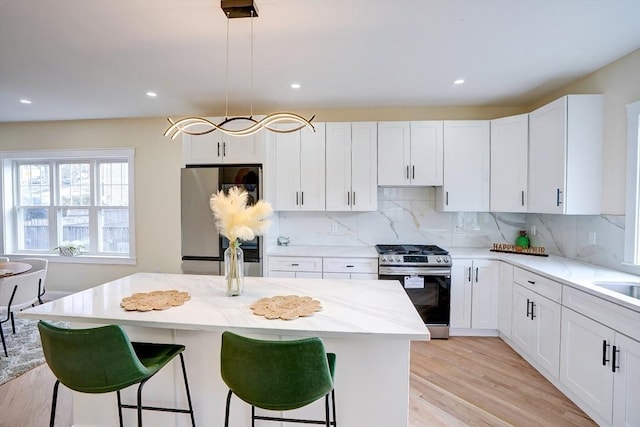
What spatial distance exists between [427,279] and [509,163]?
156cm

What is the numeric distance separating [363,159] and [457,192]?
1149mm

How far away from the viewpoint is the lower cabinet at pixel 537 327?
2.37 m

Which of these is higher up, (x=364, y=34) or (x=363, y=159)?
(x=364, y=34)

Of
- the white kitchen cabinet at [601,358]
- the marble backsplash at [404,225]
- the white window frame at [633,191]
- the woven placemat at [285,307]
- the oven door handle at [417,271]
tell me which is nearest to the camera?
the woven placemat at [285,307]

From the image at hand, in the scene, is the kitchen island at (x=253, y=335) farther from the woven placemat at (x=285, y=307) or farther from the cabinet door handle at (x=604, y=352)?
the cabinet door handle at (x=604, y=352)

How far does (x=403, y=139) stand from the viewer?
3.53 m

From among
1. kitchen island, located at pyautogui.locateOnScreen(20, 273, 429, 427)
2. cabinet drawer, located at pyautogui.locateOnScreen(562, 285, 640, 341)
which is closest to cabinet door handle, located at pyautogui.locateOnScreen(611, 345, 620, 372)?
cabinet drawer, located at pyautogui.locateOnScreen(562, 285, 640, 341)

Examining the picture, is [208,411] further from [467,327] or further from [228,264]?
[467,327]

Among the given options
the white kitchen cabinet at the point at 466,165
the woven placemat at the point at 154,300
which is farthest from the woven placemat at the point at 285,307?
the white kitchen cabinet at the point at 466,165

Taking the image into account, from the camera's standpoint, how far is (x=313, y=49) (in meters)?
2.32

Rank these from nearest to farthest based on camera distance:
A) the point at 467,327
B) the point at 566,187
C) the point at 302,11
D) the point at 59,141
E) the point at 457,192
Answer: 1. the point at 302,11
2. the point at 566,187
3. the point at 467,327
4. the point at 457,192
5. the point at 59,141

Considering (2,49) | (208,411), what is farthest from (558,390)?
(2,49)

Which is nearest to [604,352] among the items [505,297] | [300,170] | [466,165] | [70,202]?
[505,297]

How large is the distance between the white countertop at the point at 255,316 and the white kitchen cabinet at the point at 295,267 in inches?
46.0
